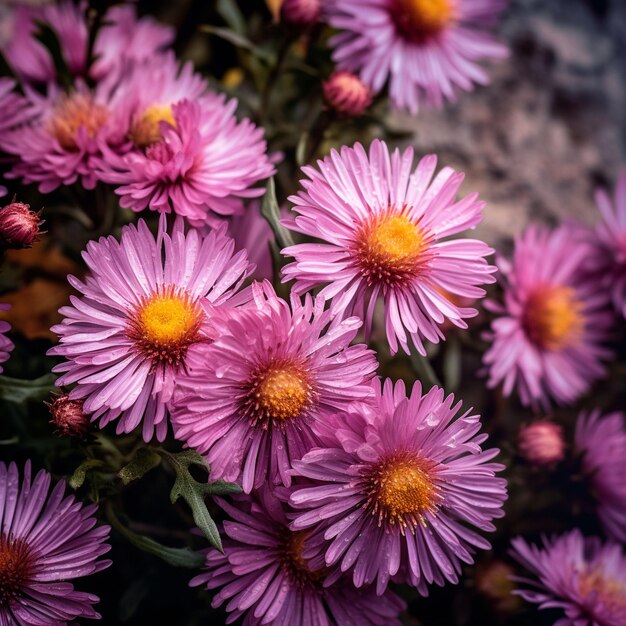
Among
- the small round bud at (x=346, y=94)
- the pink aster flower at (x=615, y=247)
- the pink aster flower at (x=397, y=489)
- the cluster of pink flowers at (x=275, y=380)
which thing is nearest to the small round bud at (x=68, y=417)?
the cluster of pink flowers at (x=275, y=380)

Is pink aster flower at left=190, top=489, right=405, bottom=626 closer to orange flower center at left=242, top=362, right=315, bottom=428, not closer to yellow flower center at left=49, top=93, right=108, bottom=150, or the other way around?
orange flower center at left=242, top=362, right=315, bottom=428

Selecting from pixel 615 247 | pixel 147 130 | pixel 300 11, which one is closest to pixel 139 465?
pixel 147 130

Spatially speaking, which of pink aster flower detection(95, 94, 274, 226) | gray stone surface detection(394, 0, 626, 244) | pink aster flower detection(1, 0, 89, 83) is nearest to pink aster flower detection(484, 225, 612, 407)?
gray stone surface detection(394, 0, 626, 244)

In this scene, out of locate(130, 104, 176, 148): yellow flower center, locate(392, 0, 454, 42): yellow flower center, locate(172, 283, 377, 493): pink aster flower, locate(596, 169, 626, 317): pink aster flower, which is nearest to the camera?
locate(172, 283, 377, 493): pink aster flower

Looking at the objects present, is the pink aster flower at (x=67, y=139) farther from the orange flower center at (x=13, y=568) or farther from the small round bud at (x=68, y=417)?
the orange flower center at (x=13, y=568)

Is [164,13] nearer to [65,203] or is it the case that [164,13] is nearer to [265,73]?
[265,73]

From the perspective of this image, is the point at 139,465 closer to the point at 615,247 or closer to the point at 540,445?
the point at 540,445
